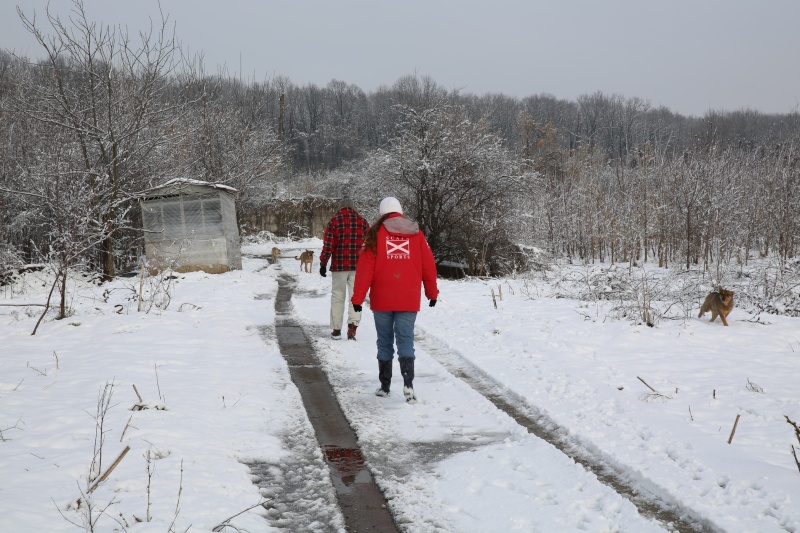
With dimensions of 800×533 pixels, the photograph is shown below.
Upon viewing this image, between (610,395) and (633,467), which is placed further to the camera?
(610,395)

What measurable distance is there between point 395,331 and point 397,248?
0.86 m

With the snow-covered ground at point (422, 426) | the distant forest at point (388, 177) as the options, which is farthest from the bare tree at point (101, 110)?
the snow-covered ground at point (422, 426)

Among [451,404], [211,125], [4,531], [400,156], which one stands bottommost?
[451,404]

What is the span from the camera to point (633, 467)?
3.65 m

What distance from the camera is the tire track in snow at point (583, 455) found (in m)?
3.06

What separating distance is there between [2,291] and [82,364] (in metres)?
12.8

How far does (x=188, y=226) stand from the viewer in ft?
62.4

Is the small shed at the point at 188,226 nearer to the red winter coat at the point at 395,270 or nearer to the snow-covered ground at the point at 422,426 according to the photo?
the snow-covered ground at the point at 422,426

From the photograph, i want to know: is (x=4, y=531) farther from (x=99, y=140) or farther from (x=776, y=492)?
(x=99, y=140)

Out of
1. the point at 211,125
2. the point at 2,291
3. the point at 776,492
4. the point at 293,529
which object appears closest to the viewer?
the point at 293,529

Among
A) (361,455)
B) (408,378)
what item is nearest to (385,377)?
(408,378)

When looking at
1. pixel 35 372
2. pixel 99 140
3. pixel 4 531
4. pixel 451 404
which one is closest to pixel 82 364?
pixel 35 372

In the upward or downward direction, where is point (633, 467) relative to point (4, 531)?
downward

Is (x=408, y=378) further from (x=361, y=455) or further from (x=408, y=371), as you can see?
(x=361, y=455)
